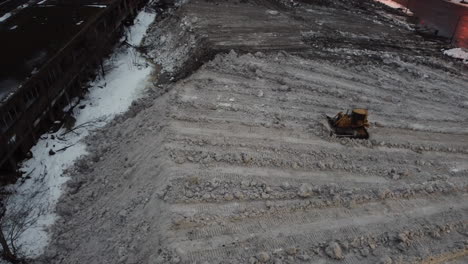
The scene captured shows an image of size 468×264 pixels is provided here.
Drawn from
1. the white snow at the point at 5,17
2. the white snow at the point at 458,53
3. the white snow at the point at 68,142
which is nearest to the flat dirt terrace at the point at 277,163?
the white snow at the point at 68,142

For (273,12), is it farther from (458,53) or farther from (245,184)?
(245,184)

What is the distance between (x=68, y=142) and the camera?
1251 centimetres

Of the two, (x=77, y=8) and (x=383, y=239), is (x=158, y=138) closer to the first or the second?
(x=383, y=239)

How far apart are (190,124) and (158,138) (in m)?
1.13

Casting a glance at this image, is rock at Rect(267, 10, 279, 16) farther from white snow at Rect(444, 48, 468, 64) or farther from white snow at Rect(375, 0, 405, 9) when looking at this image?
white snow at Rect(375, 0, 405, 9)

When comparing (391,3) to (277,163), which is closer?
(277,163)

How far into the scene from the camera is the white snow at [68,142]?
990 centimetres

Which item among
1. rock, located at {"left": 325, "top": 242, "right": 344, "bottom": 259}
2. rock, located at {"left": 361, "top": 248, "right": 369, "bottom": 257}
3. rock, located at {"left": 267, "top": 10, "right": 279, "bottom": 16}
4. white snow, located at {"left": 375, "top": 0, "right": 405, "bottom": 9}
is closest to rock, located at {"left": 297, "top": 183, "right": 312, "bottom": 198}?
rock, located at {"left": 325, "top": 242, "right": 344, "bottom": 259}

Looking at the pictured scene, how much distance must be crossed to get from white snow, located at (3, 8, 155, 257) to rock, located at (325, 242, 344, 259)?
6.82 meters

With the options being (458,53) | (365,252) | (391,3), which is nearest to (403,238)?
(365,252)

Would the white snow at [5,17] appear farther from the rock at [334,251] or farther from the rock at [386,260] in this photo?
the rock at [386,260]

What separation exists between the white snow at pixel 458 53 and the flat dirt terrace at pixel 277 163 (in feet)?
2.76

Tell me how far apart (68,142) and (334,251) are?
30.1 feet

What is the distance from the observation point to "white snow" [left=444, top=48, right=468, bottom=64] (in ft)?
56.3
